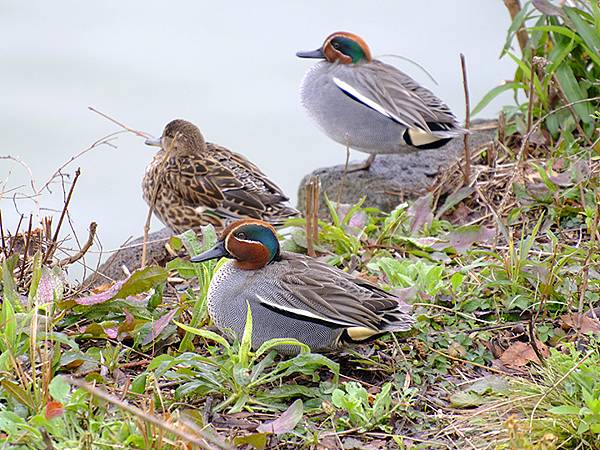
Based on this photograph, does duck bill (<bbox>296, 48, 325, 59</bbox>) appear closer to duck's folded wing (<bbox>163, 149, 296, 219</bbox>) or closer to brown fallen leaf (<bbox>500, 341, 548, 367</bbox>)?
duck's folded wing (<bbox>163, 149, 296, 219</bbox>)

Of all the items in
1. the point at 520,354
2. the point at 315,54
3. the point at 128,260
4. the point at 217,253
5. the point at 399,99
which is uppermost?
the point at 315,54

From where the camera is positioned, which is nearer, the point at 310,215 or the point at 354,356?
the point at 354,356

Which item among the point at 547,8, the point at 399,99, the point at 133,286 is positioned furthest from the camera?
the point at 399,99

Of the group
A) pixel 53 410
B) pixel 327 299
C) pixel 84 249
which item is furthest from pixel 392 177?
pixel 53 410

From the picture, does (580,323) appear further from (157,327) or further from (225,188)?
(225,188)

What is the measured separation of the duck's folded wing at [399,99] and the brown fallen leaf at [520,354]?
2.52 metres

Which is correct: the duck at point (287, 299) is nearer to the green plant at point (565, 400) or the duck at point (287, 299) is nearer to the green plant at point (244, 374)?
the green plant at point (244, 374)

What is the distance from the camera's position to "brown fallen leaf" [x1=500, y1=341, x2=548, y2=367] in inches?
128

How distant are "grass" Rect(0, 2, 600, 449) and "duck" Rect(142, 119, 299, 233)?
848 mm

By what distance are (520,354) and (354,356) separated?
0.57 m

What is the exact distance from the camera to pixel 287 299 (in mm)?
3160

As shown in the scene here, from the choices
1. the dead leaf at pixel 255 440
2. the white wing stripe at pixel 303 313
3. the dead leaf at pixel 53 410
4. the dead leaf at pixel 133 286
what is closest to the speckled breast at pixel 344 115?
the dead leaf at pixel 133 286

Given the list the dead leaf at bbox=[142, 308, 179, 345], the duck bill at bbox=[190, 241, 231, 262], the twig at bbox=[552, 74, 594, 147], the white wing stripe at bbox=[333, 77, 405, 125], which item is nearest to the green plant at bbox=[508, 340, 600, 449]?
the duck bill at bbox=[190, 241, 231, 262]

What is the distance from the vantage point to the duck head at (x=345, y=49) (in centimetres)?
631
